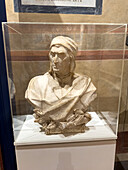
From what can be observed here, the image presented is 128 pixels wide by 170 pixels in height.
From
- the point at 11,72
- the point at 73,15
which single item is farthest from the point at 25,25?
the point at 73,15

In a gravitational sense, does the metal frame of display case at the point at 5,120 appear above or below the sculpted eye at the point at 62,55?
below

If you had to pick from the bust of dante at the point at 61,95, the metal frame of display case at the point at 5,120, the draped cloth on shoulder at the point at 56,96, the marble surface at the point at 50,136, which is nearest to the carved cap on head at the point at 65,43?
the bust of dante at the point at 61,95

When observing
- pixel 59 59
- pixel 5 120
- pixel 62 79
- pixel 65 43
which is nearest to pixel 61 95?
pixel 62 79

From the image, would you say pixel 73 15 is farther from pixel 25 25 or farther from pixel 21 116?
pixel 21 116

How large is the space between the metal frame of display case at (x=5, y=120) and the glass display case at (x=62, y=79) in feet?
0.52

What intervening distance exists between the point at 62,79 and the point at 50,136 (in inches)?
19.8

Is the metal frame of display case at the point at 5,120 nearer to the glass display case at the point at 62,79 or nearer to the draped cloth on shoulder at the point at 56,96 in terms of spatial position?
the glass display case at the point at 62,79

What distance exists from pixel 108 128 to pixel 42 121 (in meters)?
0.63

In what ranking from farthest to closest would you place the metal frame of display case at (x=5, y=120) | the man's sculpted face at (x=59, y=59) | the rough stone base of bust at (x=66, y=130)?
1. the metal frame of display case at (x=5, y=120)
2. the rough stone base of bust at (x=66, y=130)
3. the man's sculpted face at (x=59, y=59)

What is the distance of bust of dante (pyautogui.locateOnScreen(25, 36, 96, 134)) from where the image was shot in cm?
135

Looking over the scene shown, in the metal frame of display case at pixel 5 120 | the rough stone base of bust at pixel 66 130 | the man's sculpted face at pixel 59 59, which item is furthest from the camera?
the metal frame of display case at pixel 5 120

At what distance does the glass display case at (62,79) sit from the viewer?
54.5 inches

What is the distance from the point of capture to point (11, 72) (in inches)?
58.0

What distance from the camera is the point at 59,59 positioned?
4.37 ft
